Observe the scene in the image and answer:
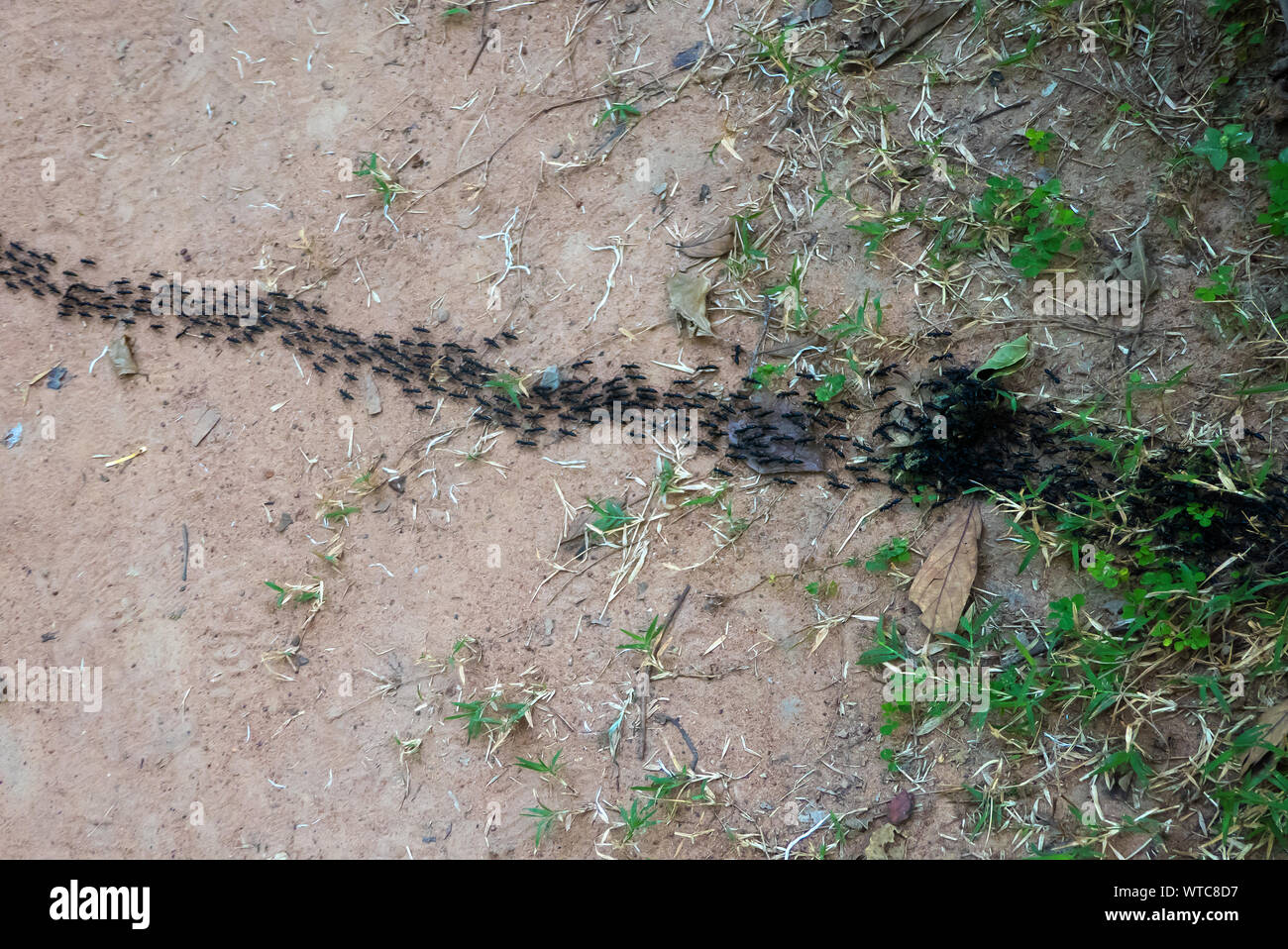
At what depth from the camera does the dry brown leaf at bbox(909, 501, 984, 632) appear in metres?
3.77

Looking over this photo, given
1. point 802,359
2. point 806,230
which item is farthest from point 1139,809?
point 806,230

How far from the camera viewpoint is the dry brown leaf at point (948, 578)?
3.77m

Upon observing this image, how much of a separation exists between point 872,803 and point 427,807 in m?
2.00

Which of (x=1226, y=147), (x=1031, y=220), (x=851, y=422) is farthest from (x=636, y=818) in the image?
(x=1226, y=147)

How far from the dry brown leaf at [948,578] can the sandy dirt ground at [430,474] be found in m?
0.11

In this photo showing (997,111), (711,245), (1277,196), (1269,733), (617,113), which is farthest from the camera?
(617,113)

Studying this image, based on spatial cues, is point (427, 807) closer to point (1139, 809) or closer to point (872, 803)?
point (872, 803)

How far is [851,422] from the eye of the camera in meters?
4.05

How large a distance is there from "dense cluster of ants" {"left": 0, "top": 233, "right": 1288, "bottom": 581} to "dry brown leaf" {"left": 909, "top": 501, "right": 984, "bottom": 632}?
0.19 metres

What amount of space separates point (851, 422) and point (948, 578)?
2.76 ft

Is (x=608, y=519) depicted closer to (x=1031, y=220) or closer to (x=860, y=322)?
(x=860, y=322)

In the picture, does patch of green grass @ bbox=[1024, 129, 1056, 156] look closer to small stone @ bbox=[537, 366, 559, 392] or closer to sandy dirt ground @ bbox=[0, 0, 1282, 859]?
sandy dirt ground @ bbox=[0, 0, 1282, 859]

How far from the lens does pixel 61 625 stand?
4.40 meters

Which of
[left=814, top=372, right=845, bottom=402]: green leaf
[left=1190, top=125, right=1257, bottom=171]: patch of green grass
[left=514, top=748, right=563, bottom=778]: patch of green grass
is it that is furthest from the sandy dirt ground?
[left=814, top=372, right=845, bottom=402]: green leaf
